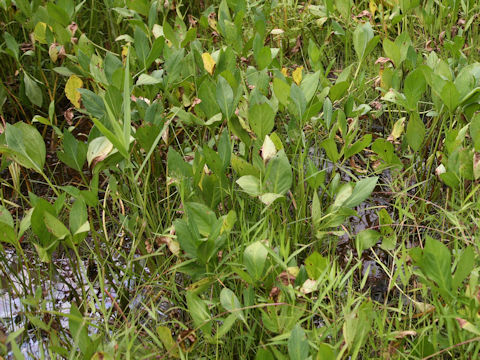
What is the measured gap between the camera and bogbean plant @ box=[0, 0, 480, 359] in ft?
4.43

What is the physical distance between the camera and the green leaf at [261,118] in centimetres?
163

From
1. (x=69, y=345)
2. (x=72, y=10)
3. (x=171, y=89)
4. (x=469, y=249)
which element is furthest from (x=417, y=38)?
(x=69, y=345)

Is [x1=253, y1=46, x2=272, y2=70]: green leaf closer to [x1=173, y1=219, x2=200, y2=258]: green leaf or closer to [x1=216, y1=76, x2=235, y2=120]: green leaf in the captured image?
[x1=216, y1=76, x2=235, y2=120]: green leaf

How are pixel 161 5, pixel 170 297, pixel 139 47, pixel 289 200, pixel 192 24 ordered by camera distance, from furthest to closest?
pixel 192 24
pixel 161 5
pixel 139 47
pixel 289 200
pixel 170 297

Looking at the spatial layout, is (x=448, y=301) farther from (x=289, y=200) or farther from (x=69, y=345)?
(x=69, y=345)

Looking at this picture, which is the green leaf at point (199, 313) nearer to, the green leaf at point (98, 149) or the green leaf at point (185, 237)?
the green leaf at point (185, 237)

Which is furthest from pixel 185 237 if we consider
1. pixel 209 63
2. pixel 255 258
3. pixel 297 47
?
pixel 297 47

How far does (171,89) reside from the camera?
2.01m

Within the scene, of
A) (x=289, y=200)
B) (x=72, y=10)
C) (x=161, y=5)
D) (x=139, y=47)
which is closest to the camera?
(x=289, y=200)

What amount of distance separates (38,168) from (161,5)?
1.14m

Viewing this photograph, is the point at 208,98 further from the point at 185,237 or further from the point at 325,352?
the point at 325,352

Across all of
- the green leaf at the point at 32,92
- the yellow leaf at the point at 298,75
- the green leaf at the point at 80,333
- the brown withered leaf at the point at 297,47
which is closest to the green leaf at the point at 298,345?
the green leaf at the point at 80,333

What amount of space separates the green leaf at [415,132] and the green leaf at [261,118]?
1.46 feet

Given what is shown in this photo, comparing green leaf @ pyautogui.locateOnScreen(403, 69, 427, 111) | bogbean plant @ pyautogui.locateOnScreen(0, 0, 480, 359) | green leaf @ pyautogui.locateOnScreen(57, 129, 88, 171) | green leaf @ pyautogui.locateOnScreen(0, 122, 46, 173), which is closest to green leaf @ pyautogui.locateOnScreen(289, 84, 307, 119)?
bogbean plant @ pyautogui.locateOnScreen(0, 0, 480, 359)
